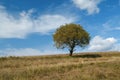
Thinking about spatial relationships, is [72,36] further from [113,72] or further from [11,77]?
[11,77]

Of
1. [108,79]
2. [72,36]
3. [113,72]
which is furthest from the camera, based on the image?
[72,36]

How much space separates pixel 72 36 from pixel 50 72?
5330cm

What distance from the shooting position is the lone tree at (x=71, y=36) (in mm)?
75125

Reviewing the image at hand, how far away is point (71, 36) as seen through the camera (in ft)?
245

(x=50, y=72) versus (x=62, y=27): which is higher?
(x=62, y=27)

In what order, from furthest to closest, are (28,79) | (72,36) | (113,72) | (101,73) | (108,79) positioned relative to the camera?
1. (72,36)
2. (113,72)
3. (101,73)
4. (108,79)
5. (28,79)

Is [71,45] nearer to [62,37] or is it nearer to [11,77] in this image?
[62,37]

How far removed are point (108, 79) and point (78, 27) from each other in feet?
194

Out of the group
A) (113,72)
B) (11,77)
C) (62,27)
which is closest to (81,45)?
(62,27)

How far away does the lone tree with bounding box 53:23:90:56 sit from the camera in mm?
75125

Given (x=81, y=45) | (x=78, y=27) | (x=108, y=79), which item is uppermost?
(x=78, y=27)

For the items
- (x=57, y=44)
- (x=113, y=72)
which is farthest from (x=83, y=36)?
(x=113, y=72)

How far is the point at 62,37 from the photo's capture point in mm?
75500

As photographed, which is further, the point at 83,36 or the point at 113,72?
the point at 83,36
